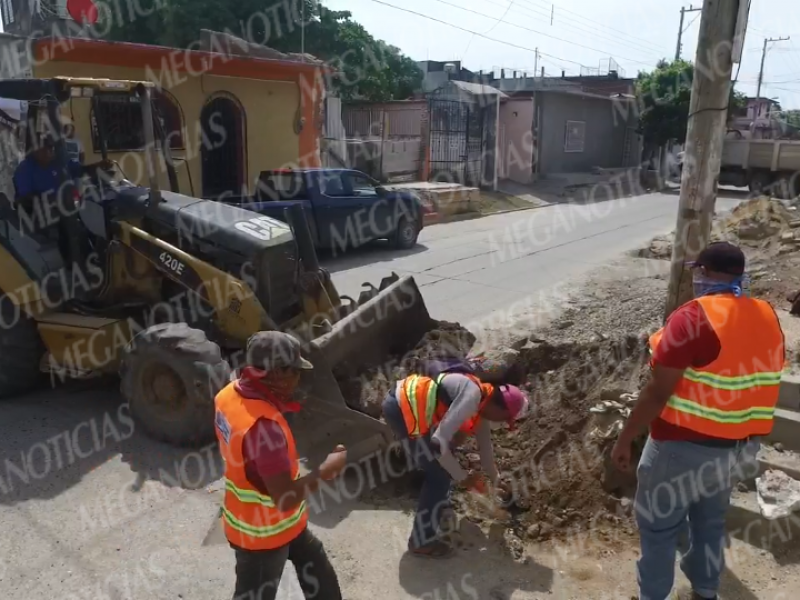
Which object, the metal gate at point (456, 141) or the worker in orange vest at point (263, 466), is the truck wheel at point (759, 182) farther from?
the worker in orange vest at point (263, 466)

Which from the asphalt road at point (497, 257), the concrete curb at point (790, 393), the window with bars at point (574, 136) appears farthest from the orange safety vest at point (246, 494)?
the window with bars at point (574, 136)

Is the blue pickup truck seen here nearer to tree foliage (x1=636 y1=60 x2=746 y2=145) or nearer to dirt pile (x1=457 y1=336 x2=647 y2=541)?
dirt pile (x1=457 y1=336 x2=647 y2=541)

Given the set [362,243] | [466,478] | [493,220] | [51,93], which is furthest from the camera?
[493,220]

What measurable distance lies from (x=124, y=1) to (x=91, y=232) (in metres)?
24.1

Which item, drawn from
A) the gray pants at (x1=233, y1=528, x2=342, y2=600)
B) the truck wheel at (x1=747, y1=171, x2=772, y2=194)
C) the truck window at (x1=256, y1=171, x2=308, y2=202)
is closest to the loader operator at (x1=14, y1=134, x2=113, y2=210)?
the gray pants at (x1=233, y1=528, x2=342, y2=600)

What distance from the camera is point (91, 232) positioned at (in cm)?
595

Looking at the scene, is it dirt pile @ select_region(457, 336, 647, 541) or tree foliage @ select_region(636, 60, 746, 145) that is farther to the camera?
tree foliage @ select_region(636, 60, 746, 145)

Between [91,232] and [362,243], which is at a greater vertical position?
[91,232]

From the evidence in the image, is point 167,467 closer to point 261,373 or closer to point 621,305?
point 261,373

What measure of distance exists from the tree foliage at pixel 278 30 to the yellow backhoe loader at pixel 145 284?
52.2 feet

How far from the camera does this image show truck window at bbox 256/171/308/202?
1227cm

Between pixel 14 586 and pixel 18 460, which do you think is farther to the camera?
pixel 18 460

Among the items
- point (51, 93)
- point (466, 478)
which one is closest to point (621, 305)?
point (466, 478)

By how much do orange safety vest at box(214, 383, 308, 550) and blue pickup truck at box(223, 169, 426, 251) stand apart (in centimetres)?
873
